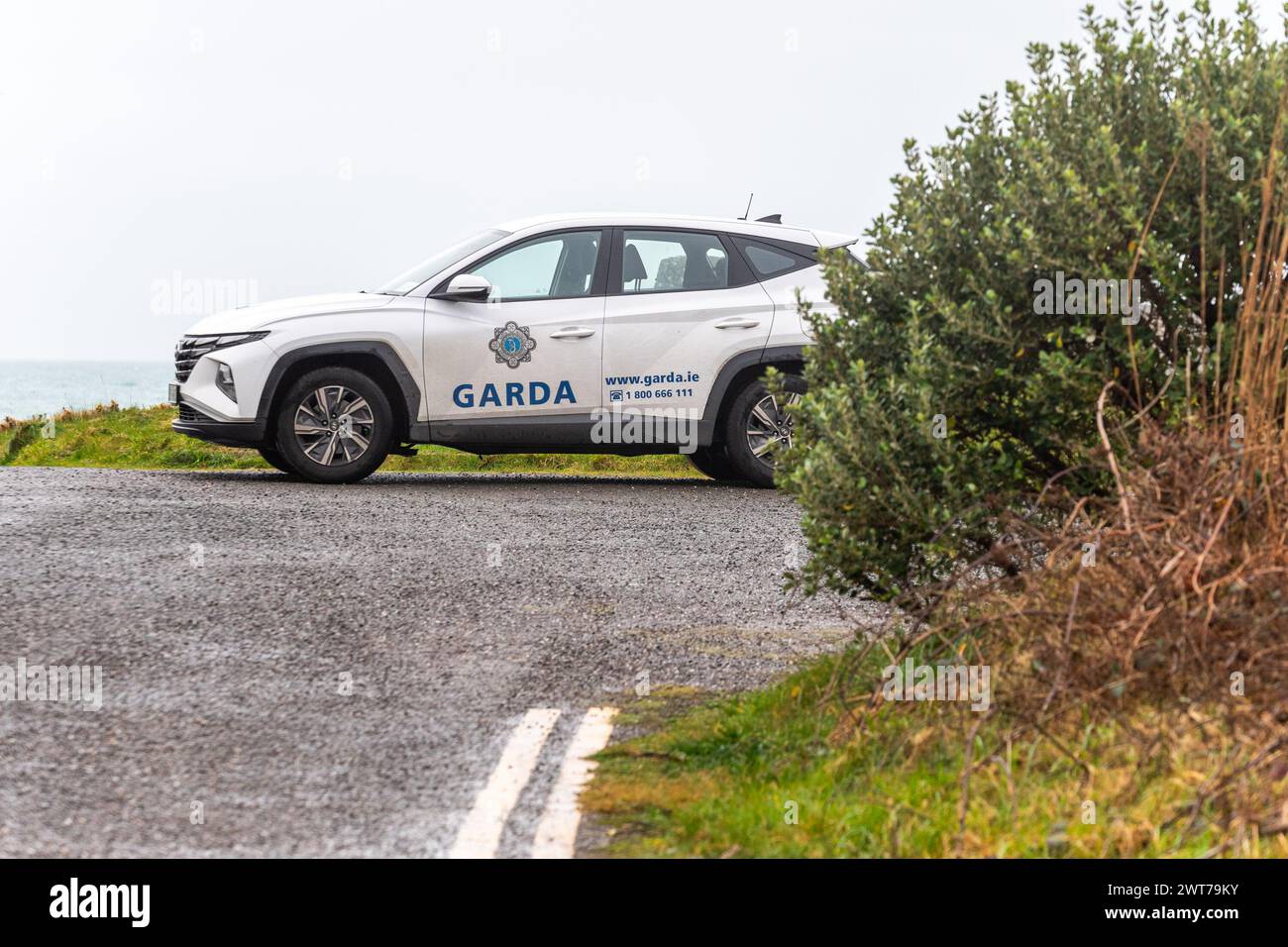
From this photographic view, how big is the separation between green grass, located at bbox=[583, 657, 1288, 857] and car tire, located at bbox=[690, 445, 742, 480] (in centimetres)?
846

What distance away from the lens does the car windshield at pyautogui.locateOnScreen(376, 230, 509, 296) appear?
12727 mm

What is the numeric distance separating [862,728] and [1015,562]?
0.99 metres

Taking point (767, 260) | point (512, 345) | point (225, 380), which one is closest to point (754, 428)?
point (767, 260)

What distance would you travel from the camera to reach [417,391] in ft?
40.7

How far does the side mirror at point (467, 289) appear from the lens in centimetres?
1223

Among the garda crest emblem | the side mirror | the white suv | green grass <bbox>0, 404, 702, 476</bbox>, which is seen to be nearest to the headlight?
the white suv

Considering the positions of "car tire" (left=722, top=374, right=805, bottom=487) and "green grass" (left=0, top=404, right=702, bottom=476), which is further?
"green grass" (left=0, top=404, right=702, bottom=476)

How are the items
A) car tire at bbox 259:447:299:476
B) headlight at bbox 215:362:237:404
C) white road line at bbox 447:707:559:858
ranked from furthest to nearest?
car tire at bbox 259:447:299:476 < headlight at bbox 215:362:237:404 < white road line at bbox 447:707:559:858

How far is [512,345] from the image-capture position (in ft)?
40.8

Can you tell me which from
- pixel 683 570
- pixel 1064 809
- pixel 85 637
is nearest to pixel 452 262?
pixel 683 570

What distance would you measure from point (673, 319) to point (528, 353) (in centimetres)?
126

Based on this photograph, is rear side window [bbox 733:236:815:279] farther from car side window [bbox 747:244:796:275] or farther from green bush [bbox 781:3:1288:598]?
green bush [bbox 781:3:1288:598]

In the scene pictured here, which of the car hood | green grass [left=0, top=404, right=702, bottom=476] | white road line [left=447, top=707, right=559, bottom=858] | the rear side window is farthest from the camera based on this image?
green grass [left=0, top=404, right=702, bottom=476]
